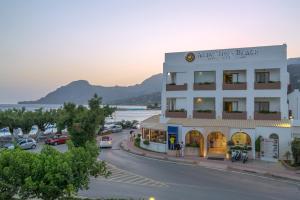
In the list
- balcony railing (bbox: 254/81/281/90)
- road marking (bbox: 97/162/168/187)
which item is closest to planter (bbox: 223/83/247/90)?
balcony railing (bbox: 254/81/281/90)

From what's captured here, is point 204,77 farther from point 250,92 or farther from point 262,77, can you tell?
point 262,77

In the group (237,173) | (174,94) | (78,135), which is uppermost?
(174,94)

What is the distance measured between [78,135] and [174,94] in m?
21.5

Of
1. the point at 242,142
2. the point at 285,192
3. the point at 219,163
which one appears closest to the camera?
the point at 285,192

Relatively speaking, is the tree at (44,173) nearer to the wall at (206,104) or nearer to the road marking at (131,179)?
the road marking at (131,179)

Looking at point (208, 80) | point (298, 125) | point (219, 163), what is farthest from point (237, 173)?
point (208, 80)

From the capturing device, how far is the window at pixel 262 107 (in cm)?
4112

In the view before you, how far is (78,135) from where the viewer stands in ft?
86.1

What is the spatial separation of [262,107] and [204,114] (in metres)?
6.80

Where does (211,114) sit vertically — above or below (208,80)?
below

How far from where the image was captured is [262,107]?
41.3 metres

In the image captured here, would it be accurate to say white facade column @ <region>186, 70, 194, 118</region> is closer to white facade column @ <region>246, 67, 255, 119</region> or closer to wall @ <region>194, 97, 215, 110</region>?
wall @ <region>194, 97, 215, 110</region>

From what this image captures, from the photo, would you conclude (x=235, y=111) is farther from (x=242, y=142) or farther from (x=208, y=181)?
(x=208, y=181)

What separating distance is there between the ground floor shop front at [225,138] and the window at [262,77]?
5.39 metres
